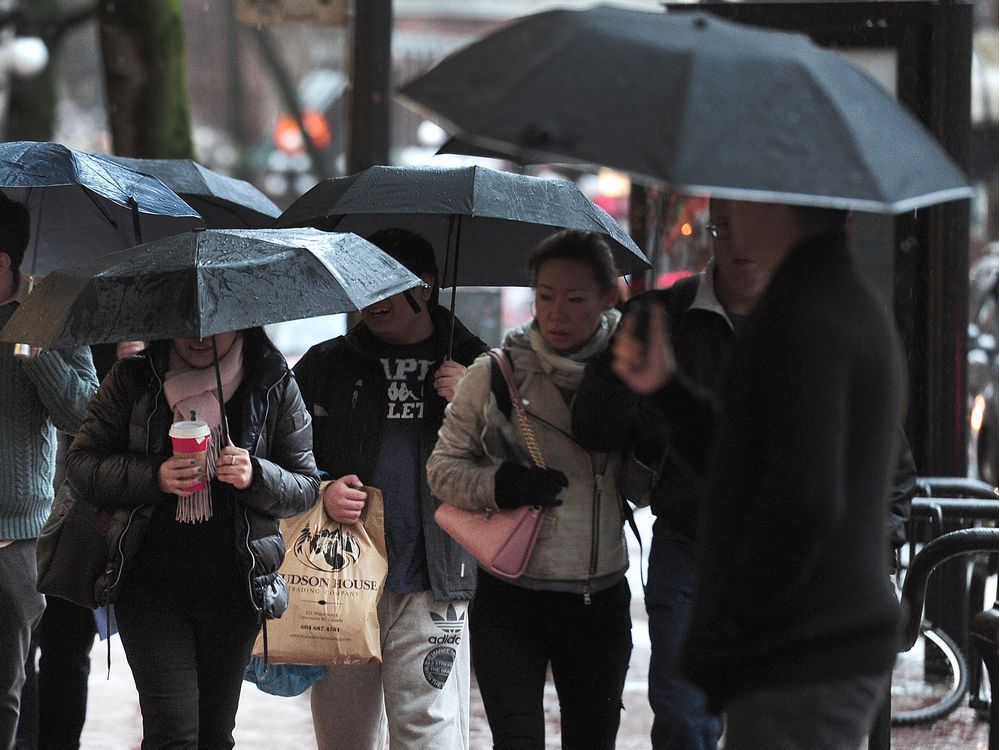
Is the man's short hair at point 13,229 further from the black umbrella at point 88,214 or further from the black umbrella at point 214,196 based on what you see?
the black umbrella at point 214,196

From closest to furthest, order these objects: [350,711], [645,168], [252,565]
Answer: [645,168] < [252,565] < [350,711]

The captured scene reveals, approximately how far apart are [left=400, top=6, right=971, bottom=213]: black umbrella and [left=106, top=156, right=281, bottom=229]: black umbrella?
306 centimetres

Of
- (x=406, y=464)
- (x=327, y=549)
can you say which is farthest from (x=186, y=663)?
(x=406, y=464)

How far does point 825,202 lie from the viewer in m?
2.80

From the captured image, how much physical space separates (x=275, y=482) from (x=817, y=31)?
166 inches

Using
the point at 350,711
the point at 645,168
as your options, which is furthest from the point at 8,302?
the point at 645,168

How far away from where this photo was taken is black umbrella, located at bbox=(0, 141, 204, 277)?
16.8ft

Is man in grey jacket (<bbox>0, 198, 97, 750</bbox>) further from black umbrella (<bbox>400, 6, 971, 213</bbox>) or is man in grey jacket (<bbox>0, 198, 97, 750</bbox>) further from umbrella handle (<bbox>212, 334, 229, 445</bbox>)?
black umbrella (<bbox>400, 6, 971, 213</bbox>)

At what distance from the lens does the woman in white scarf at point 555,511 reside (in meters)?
4.20

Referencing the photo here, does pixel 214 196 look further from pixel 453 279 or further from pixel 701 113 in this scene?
pixel 701 113

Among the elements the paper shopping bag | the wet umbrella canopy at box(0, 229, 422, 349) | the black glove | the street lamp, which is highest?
the street lamp

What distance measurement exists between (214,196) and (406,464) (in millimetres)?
1706

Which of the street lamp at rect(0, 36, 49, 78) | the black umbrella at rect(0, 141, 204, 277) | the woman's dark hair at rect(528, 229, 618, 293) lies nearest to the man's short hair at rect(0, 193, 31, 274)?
the black umbrella at rect(0, 141, 204, 277)

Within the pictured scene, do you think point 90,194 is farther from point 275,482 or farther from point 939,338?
point 939,338
